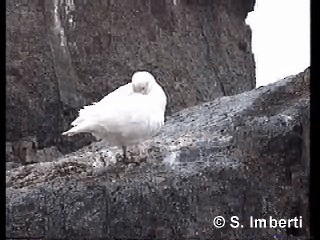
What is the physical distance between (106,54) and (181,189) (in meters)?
2.52

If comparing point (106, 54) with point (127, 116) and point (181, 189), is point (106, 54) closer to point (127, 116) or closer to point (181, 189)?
point (127, 116)

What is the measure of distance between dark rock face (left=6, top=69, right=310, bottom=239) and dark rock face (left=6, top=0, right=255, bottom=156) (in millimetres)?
1412

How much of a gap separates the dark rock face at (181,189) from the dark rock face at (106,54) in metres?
1.41

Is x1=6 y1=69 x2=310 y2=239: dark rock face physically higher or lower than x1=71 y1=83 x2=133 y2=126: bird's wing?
lower

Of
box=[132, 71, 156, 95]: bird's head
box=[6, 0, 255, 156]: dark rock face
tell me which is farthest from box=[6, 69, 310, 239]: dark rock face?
box=[6, 0, 255, 156]: dark rock face

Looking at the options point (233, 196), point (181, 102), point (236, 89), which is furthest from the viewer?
point (236, 89)

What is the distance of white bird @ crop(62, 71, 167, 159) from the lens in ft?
8.72

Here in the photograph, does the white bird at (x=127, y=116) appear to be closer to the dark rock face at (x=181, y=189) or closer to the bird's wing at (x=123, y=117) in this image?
the bird's wing at (x=123, y=117)

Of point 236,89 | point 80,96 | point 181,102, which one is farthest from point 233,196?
point 236,89

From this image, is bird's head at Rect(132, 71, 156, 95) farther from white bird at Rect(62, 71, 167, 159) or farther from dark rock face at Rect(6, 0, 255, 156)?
dark rock face at Rect(6, 0, 255, 156)

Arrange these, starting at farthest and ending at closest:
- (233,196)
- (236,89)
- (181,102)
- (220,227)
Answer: (236,89), (181,102), (233,196), (220,227)
